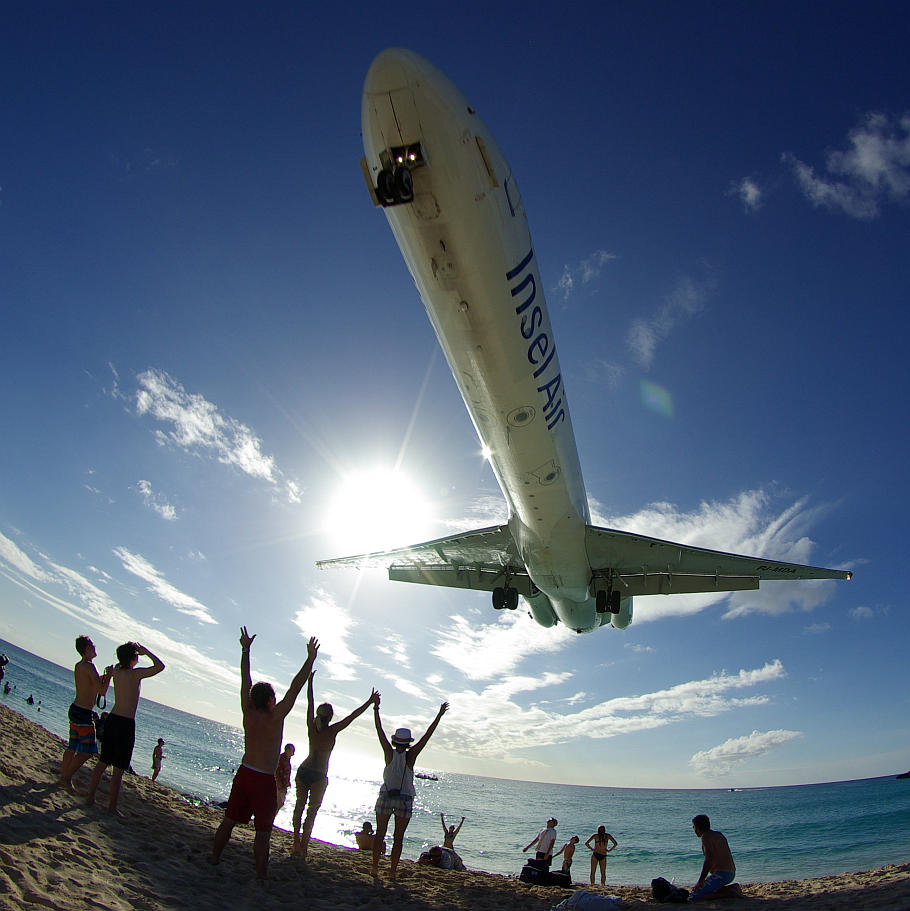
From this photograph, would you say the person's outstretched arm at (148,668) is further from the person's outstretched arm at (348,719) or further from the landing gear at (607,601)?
the landing gear at (607,601)

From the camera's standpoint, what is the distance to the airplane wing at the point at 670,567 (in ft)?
40.1

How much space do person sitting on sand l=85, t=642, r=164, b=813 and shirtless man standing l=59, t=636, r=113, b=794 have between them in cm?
30

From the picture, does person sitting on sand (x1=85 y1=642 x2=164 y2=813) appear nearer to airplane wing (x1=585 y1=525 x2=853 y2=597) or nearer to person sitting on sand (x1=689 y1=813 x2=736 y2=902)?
person sitting on sand (x1=689 y1=813 x2=736 y2=902)

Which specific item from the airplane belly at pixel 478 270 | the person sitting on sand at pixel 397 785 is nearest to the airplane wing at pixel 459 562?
the airplane belly at pixel 478 270

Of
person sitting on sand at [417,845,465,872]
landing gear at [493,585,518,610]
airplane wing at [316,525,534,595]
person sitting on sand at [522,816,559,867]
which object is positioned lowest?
person sitting on sand at [417,845,465,872]

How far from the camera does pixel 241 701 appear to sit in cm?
491

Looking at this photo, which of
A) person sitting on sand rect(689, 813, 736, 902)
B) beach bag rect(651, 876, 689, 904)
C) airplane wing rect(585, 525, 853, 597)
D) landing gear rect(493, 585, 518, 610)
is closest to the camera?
beach bag rect(651, 876, 689, 904)

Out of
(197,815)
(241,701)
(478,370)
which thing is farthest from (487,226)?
(197,815)

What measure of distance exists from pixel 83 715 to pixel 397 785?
3.84 metres

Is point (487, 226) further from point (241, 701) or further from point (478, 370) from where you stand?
point (241, 701)

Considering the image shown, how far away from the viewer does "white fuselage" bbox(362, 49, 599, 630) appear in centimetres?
584

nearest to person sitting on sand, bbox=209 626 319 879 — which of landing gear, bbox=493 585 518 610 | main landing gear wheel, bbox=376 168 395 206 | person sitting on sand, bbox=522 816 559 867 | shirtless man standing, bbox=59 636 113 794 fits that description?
shirtless man standing, bbox=59 636 113 794

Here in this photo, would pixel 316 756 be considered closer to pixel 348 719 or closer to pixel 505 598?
pixel 348 719

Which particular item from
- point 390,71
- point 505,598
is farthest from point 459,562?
point 390,71
